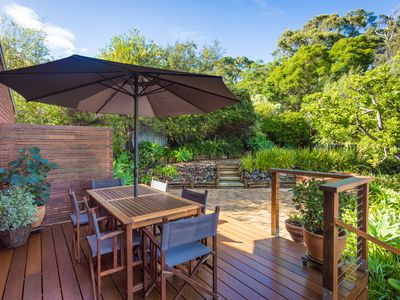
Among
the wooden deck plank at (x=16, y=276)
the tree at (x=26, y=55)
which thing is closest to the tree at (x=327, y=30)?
the tree at (x=26, y=55)

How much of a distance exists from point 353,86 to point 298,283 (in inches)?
A: 262

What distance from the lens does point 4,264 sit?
2412 mm

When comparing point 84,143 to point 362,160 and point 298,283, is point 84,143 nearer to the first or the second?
point 298,283

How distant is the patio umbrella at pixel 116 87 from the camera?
5.66ft

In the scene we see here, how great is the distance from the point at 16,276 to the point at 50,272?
0.31 m

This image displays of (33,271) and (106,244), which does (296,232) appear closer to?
(106,244)

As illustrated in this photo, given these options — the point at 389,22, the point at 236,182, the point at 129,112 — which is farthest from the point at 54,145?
the point at 389,22

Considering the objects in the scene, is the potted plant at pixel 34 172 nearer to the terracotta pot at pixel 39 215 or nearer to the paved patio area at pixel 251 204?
the terracotta pot at pixel 39 215

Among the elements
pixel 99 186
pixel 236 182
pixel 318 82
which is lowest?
pixel 236 182

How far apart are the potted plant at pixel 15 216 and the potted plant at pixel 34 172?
0.20 m

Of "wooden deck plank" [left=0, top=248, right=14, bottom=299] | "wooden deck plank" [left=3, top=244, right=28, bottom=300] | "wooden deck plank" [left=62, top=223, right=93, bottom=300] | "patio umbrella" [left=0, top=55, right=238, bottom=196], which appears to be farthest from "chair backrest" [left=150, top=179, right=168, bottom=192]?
"wooden deck plank" [left=0, top=248, right=14, bottom=299]

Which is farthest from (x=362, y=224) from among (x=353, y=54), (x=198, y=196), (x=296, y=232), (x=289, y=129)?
(x=353, y=54)

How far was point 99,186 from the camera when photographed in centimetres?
343

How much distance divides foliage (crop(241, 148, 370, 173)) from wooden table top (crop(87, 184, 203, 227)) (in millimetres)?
6126
